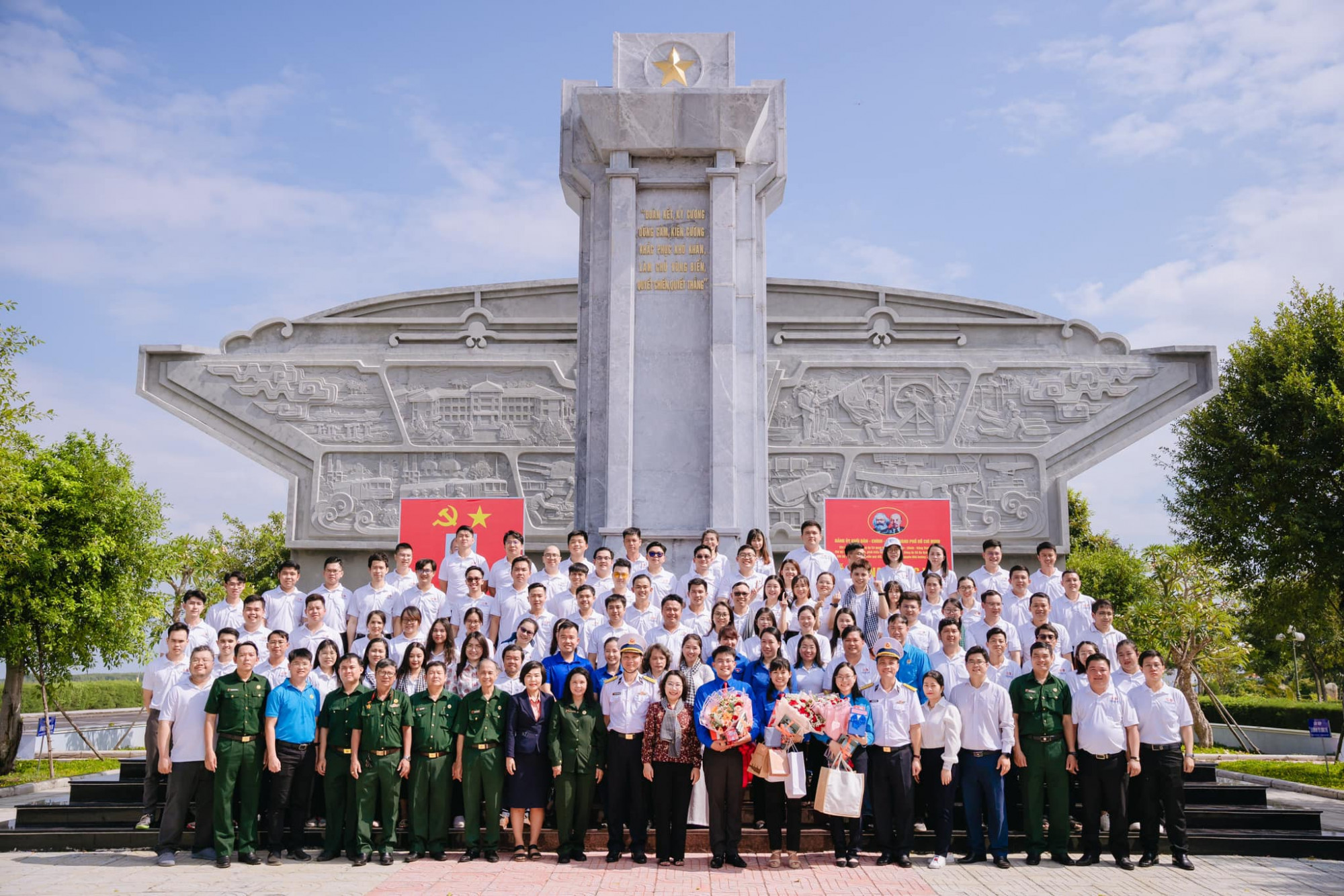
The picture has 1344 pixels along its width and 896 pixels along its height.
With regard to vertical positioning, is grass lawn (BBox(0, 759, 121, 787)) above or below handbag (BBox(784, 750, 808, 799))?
below

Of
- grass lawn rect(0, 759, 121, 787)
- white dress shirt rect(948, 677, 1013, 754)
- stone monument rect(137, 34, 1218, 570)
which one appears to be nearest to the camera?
white dress shirt rect(948, 677, 1013, 754)

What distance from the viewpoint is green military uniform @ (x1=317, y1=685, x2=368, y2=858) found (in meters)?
6.72

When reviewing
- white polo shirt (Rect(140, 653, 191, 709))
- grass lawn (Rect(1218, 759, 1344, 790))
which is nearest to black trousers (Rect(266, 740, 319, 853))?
white polo shirt (Rect(140, 653, 191, 709))

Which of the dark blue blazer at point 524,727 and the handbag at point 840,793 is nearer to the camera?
the handbag at point 840,793

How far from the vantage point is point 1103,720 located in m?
6.79

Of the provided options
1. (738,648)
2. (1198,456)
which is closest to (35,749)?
(738,648)

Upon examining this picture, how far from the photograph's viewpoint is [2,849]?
722cm

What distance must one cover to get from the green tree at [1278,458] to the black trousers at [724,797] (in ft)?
33.1

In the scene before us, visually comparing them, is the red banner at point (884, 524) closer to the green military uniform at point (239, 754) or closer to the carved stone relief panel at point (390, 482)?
the carved stone relief panel at point (390, 482)

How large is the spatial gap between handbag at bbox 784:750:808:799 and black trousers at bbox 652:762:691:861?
657 mm

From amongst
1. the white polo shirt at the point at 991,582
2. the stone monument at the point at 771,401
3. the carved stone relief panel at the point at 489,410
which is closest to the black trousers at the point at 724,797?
the white polo shirt at the point at 991,582

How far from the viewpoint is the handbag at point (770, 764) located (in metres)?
6.38

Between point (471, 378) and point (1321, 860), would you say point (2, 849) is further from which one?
point (471, 378)

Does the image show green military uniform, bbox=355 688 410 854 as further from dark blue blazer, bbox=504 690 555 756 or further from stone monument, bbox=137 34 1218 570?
stone monument, bbox=137 34 1218 570
